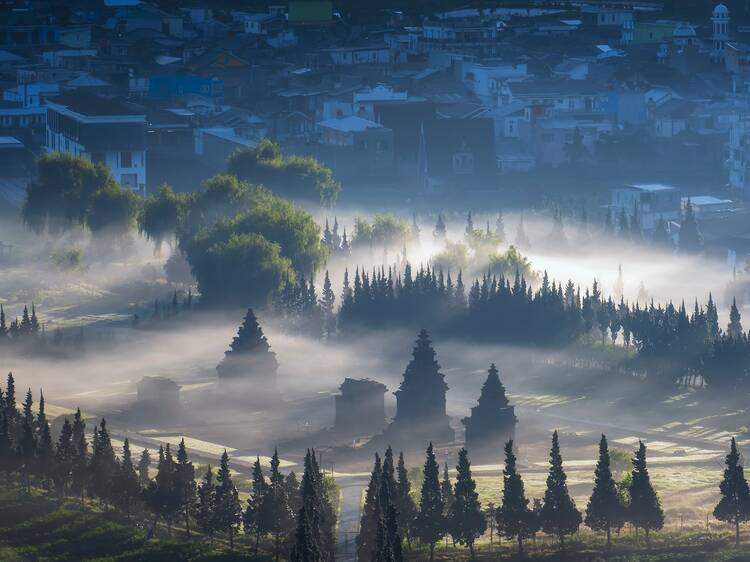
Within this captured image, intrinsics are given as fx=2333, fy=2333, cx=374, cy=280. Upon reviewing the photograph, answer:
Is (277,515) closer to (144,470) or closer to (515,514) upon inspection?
(515,514)

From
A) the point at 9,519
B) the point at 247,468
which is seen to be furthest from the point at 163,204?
the point at 9,519

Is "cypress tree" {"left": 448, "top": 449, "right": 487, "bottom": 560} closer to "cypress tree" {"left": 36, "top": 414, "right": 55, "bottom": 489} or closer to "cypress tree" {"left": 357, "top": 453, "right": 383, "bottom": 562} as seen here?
"cypress tree" {"left": 357, "top": 453, "right": 383, "bottom": 562}

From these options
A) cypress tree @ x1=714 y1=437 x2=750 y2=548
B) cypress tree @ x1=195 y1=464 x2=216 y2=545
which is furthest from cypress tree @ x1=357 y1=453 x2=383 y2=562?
cypress tree @ x1=714 y1=437 x2=750 y2=548

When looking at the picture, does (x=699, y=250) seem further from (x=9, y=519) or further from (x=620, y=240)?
(x=9, y=519)

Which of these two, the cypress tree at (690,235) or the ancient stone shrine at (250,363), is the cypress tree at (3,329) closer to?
the ancient stone shrine at (250,363)

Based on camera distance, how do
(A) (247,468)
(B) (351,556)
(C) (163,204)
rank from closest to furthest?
(B) (351,556) < (A) (247,468) < (C) (163,204)

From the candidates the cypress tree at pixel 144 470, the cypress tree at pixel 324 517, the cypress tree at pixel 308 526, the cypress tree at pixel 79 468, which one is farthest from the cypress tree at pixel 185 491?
the cypress tree at pixel 308 526
